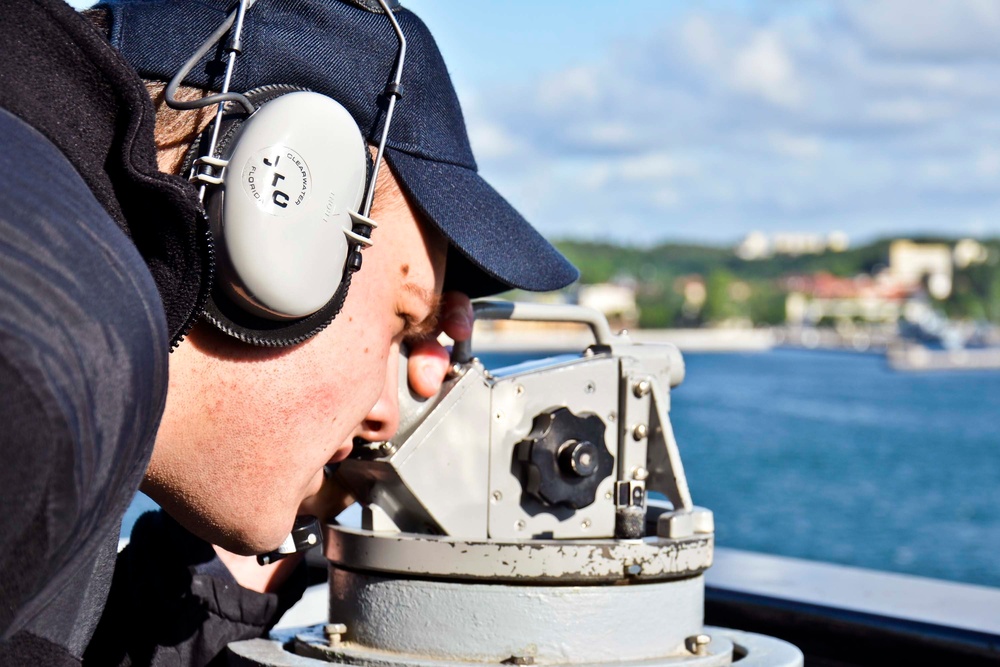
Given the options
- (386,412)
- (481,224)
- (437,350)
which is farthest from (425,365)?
(481,224)

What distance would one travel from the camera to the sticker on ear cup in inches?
38.1

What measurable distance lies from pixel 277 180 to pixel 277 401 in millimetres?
199

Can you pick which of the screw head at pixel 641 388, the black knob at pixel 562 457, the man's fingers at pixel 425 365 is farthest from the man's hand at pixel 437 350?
the screw head at pixel 641 388

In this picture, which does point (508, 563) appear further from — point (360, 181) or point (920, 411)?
point (920, 411)

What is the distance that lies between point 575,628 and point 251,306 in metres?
0.72

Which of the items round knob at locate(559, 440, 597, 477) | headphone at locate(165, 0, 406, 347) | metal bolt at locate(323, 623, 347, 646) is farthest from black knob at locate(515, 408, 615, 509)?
headphone at locate(165, 0, 406, 347)

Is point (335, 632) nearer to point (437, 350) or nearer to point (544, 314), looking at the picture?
point (437, 350)

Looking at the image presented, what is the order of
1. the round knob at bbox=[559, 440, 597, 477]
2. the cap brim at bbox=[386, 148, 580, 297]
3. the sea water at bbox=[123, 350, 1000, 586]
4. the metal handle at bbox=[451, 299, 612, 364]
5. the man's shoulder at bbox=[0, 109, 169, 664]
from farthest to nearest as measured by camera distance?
1. the sea water at bbox=[123, 350, 1000, 586]
2. the metal handle at bbox=[451, 299, 612, 364]
3. the round knob at bbox=[559, 440, 597, 477]
4. the cap brim at bbox=[386, 148, 580, 297]
5. the man's shoulder at bbox=[0, 109, 169, 664]

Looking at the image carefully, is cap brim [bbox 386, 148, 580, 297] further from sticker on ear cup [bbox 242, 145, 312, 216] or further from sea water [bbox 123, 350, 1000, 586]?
sea water [bbox 123, 350, 1000, 586]

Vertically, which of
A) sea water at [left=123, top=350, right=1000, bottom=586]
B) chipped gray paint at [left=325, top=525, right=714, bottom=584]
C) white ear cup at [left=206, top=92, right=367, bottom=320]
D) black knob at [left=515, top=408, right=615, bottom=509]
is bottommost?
sea water at [left=123, top=350, right=1000, bottom=586]

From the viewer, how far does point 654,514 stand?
180 cm

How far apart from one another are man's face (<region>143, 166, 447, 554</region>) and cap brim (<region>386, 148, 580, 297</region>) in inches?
1.1

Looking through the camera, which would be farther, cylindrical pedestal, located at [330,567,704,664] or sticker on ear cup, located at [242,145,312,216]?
cylindrical pedestal, located at [330,567,704,664]

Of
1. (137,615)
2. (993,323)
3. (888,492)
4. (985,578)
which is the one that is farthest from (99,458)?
(993,323)
